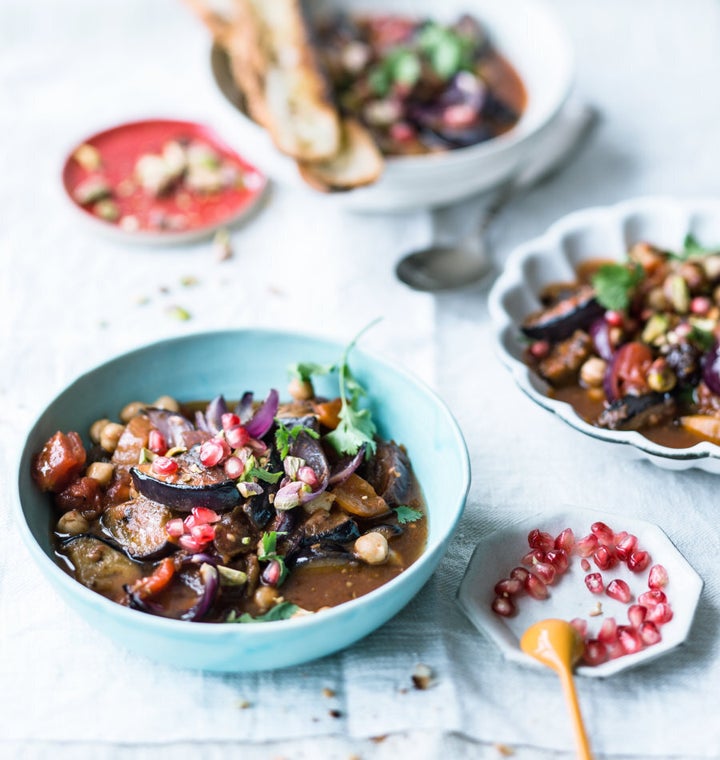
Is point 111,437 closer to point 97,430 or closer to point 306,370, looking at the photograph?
point 97,430

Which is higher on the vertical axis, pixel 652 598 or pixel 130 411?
pixel 130 411

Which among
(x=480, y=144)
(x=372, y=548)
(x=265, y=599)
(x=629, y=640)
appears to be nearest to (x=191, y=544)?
(x=265, y=599)

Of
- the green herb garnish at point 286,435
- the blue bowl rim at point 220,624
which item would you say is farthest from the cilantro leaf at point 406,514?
the green herb garnish at point 286,435

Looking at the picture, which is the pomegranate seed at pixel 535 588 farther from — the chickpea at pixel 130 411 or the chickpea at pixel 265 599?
the chickpea at pixel 130 411

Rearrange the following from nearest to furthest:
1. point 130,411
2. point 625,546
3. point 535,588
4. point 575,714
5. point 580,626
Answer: point 575,714
point 580,626
point 535,588
point 625,546
point 130,411

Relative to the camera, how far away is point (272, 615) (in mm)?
2445

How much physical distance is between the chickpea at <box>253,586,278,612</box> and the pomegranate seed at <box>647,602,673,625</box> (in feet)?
3.43

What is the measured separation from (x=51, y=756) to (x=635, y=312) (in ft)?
8.02

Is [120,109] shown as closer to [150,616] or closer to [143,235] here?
[143,235]

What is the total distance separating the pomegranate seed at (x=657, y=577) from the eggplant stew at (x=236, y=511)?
2.24 ft

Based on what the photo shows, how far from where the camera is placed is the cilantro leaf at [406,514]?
2.76 metres

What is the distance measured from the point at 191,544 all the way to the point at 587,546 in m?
1.17

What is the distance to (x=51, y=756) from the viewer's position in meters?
2.41

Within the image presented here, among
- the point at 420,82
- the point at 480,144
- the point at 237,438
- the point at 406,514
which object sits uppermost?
the point at 420,82
